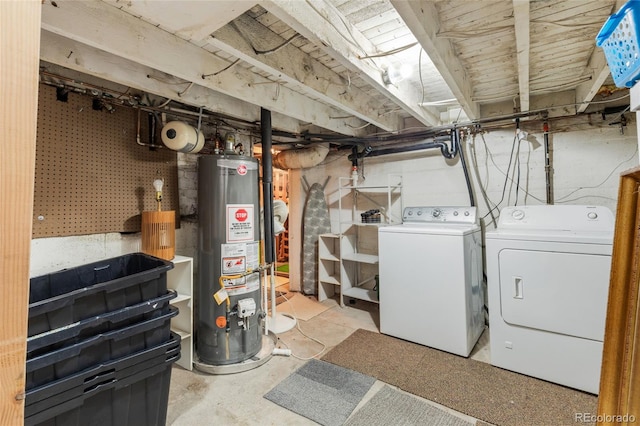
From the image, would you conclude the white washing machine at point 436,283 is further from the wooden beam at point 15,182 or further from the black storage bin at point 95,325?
the wooden beam at point 15,182

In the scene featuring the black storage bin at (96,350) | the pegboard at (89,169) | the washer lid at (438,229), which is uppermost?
the pegboard at (89,169)

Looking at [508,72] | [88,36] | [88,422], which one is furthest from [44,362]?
[508,72]

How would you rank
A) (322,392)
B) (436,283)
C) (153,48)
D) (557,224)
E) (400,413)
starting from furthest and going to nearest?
(436,283), (557,224), (322,392), (400,413), (153,48)

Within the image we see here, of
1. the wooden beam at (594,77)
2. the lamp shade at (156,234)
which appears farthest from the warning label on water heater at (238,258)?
the wooden beam at (594,77)

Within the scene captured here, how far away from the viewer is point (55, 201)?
5.93 ft

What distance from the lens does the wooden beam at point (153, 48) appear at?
1.25 m

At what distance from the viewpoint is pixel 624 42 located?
30.3 inches

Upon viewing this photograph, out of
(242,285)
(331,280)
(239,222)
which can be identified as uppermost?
(239,222)

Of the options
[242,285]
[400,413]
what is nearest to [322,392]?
[400,413]

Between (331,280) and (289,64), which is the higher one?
(289,64)

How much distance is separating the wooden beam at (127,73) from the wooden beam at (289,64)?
2.63 feet

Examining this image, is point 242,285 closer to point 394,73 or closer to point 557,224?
point 394,73

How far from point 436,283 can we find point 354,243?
1.50 meters

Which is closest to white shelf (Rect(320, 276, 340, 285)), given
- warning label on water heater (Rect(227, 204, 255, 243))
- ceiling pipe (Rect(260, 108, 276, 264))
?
ceiling pipe (Rect(260, 108, 276, 264))
